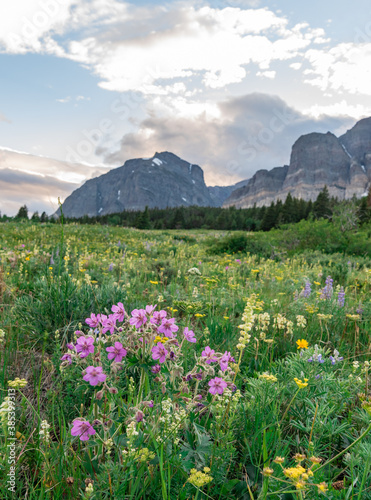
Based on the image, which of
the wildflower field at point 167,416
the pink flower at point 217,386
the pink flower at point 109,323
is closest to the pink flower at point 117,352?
the wildflower field at point 167,416

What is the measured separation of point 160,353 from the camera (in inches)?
58.1

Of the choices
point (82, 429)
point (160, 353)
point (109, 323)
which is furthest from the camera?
point (109, 323)

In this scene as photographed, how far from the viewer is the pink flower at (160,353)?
144cm

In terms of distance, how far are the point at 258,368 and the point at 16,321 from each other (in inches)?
96.9

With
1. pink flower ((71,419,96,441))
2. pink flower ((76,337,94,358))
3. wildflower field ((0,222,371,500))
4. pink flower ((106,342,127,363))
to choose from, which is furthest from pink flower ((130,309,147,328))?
pink flower ((71,419,96,441))

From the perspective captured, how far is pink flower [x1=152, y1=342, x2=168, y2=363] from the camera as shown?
56.6 inches

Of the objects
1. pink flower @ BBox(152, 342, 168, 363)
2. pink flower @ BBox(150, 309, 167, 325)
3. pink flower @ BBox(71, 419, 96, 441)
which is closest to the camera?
pink flower @ BBox(71, 419, 96, 441)

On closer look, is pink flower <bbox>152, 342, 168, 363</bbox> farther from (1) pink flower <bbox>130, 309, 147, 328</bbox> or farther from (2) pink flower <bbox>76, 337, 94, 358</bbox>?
(2) pink flower <bbox>76, 337, 94, 358</bbox>

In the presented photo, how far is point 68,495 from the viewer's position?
138 cm

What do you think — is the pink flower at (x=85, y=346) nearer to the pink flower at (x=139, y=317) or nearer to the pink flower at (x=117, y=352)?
the pink flower at (x=117, y=352)

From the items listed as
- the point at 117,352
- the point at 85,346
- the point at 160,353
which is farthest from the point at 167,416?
the point at 85,346

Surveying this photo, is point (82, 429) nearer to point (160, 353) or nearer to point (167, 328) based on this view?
point (160, 353)

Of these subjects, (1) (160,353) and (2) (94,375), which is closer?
(2) (94,375)

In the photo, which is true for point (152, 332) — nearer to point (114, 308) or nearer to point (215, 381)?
point (114, 308)
